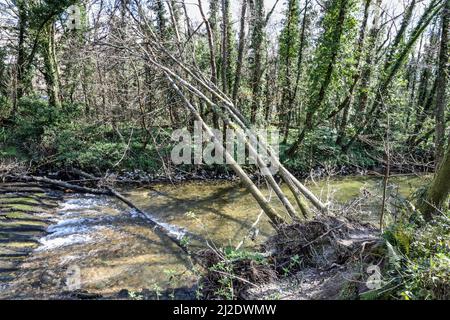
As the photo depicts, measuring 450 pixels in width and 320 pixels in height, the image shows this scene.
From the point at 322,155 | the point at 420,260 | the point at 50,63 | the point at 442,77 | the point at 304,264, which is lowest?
the point at 304,264

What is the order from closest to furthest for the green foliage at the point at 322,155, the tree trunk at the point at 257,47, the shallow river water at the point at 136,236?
the shallow river water at the point at 136,236, the tree trunk at the point at 257,47, the green foliage at the point at 322,155

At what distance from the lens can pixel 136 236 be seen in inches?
293

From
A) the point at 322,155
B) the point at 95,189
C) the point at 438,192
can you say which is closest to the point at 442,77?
the point at 322,155

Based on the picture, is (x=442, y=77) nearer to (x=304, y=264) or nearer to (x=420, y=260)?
(x=304, y=264)

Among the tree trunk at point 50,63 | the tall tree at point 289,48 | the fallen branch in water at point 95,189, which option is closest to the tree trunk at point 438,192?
the fallen branch in water at point 95,189

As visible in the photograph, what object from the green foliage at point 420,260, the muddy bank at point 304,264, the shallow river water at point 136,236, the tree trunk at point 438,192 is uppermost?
the tree trunk at point 438,192

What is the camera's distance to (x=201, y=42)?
680 inches

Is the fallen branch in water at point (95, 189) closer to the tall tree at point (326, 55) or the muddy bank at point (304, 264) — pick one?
the muddy bank at point (304, 264)

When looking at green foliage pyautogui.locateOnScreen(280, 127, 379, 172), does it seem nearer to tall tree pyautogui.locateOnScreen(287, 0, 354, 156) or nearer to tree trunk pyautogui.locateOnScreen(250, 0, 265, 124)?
tall tree pyautogui.locateOnScreen(287, 0, 354, 156)

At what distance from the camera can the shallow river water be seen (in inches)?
218

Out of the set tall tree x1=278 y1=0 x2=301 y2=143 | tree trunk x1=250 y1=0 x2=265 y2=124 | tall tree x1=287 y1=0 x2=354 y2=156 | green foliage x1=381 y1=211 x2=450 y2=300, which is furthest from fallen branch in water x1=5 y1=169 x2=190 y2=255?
tall tree x1=278 y1=0 x2=301 y2=143

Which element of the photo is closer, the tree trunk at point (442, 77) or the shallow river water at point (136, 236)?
the shallow river water at point (136, 236)

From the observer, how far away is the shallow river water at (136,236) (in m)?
5.54

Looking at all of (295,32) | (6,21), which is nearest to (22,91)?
(6,21)
